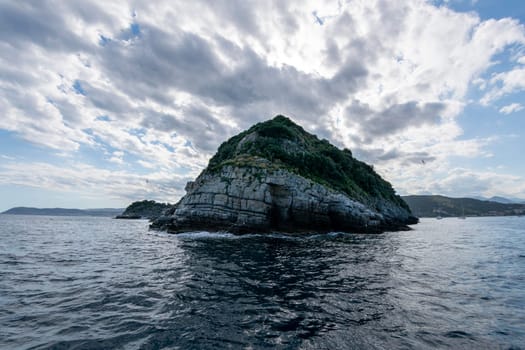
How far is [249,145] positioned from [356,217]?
2732cm

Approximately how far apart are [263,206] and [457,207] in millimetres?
201216

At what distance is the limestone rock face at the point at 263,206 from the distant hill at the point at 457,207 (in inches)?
6807

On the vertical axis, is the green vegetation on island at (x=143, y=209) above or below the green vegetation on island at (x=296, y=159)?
below

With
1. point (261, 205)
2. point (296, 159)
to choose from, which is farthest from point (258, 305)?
point (296, 159)

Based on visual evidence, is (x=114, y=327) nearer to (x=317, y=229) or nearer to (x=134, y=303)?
(x=134, y=303)

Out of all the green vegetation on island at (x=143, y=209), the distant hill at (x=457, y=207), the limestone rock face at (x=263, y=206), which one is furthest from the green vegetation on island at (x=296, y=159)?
the distant hill at (x=457, y=207)

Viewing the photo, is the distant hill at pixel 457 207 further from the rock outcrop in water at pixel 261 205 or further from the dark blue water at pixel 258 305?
the dark blue water at pixel 258 305

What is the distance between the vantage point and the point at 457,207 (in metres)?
176

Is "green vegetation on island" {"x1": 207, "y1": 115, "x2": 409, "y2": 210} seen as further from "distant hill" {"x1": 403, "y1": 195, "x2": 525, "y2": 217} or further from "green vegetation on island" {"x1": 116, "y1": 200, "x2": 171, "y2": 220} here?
"distant hill" {"x1": 403, "y1": 195, "x2": 525, "y2": 217}

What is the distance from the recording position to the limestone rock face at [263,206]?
111 ft

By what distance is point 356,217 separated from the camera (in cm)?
3794

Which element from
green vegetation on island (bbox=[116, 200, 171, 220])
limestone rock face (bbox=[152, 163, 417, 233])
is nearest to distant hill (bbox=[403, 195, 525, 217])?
limestone rock face (bbox=[152, 163, 417, 233])

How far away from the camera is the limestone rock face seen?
33.9 m

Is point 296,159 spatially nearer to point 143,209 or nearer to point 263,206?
point 263,206
